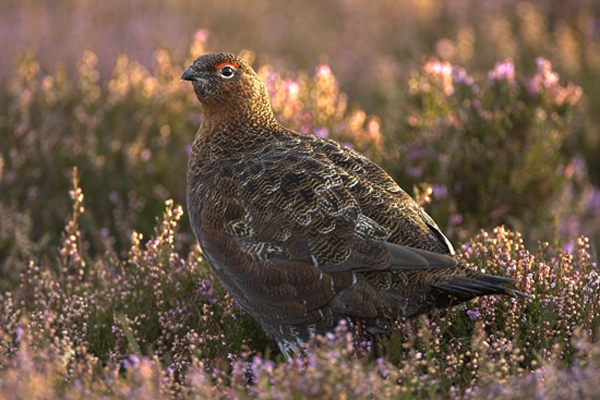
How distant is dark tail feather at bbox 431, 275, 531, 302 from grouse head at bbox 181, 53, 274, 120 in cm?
130

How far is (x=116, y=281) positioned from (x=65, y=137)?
7.30 ft

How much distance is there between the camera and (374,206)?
10.4 ft

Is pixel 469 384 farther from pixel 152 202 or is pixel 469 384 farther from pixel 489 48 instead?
pixel 489 48

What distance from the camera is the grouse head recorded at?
371cm

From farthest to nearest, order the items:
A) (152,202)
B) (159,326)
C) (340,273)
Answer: (152,202) → (159,326) → (340,273)

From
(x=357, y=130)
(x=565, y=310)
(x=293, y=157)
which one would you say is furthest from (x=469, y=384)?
(x=357, y=130)

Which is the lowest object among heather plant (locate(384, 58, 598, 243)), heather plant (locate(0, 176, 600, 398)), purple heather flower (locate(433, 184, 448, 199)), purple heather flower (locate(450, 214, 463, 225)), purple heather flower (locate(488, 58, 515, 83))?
heather plant (locate(0, 176, 600, 398))

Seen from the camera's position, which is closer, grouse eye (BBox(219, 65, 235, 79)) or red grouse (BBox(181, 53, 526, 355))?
red grouse (BBox(181, 53, 526, 355))

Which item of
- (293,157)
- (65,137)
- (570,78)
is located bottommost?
(293,157)

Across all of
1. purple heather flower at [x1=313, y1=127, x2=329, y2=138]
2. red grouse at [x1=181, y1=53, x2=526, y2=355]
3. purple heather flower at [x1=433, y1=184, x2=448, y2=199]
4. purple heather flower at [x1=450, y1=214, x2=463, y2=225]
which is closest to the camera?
red grouse at [x1=181, y1=53, x2=526, y2=355]

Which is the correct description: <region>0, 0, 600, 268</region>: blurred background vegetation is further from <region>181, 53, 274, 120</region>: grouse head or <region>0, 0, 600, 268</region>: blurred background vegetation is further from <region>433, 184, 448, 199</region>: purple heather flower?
<region>181, 53, 274, 120</region>: grouse head

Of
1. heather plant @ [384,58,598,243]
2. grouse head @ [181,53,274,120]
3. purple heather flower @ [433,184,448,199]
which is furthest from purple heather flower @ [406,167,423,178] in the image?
grouse head @ [181,53,274,120]

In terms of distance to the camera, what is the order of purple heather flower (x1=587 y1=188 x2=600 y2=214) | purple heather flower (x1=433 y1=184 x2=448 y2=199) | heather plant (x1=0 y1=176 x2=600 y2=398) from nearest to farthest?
heather plant (x1=0 y1=176 x2=600 y2=398)
purple heather flower (x1=433 y1=184 x2=448 y2=199)
purple heather flower (x1=587 y1=188 x2=600 y2=214)

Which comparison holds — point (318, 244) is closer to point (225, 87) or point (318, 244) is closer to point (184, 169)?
point (225, 87)
